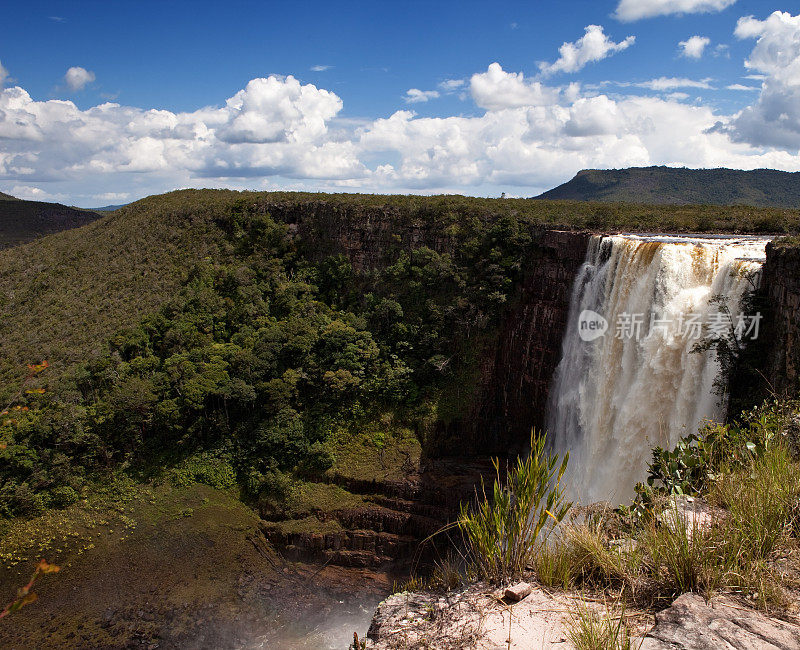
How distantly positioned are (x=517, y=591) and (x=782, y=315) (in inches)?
519

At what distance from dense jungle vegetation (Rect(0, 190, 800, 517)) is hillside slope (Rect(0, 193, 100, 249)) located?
46.9 meters

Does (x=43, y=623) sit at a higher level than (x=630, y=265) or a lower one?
lower

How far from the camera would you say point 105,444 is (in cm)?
2436

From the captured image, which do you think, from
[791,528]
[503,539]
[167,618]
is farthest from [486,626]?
[167,618]

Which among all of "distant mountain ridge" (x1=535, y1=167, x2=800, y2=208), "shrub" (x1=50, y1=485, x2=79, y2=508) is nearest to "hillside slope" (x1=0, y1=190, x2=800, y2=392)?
"shrub" (x1=50, y1=485, x2=79, y2=508)

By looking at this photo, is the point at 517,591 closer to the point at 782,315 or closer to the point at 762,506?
the point at 762,506

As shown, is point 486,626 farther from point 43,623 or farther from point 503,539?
point 43,623

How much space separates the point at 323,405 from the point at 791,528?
71.5 ft

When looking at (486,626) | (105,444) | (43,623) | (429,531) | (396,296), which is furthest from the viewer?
(396,296)

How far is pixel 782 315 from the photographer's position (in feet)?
46.0

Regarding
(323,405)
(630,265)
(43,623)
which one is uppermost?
(630,265)

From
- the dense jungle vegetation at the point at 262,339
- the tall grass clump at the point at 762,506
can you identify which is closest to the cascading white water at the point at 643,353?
the dense jungle vegetation at the point at 262,339

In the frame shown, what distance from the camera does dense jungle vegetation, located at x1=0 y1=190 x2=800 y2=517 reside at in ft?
77.7

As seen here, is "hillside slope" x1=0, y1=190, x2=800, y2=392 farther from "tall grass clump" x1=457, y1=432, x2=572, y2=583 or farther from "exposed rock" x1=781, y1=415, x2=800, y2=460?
"tall grass clump" x1=457, y1=432, x2=572, y2=583
